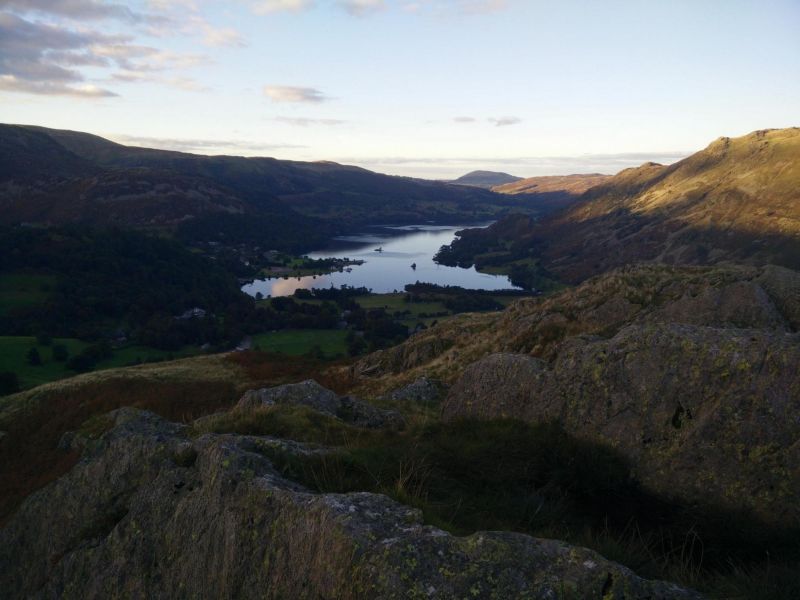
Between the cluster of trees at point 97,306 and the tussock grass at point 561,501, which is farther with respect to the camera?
the cluster of trees at point 97,306

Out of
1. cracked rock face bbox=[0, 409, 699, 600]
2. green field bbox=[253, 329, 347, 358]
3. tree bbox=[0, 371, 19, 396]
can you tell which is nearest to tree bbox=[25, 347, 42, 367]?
tree bbox=[0, 371, 19, 396]

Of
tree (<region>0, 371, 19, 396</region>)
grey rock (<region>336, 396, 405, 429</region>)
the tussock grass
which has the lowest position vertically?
tree (<region>0, 371, 19, 396</region>)

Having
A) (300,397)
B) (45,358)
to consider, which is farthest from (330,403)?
(45,358)

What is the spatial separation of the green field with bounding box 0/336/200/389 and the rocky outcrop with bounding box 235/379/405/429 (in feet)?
217

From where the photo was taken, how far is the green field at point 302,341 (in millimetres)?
96750

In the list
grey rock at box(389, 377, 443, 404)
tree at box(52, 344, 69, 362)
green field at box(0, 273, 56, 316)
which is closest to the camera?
grey rock at box(389, 377, 443, 404)

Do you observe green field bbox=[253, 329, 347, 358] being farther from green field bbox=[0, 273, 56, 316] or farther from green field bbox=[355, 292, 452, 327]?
green field bbox=[0, 273, 56, 316]

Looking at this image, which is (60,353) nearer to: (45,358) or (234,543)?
(45,358)

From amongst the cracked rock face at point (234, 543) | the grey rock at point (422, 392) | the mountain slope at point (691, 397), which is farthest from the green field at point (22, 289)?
the mountain slope at point (691, 397)

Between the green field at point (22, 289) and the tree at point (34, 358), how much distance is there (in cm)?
8087

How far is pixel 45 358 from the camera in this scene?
91.2 m

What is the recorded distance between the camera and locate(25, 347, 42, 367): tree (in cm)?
8512

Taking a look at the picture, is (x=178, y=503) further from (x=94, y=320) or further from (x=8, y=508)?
(x=94, y=320)

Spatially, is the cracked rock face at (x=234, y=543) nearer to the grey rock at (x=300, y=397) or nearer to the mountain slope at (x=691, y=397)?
the mountain slope at (x=691, y=397)
